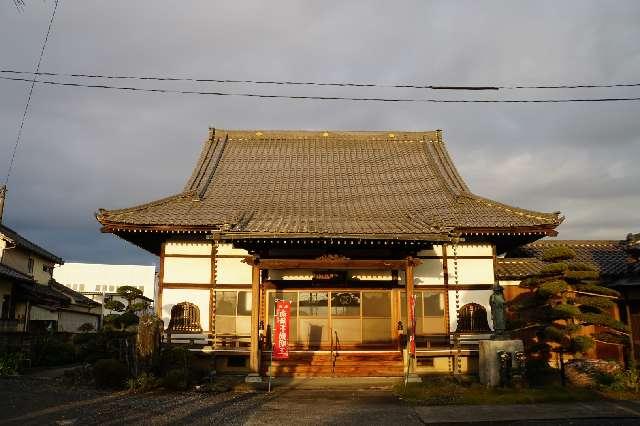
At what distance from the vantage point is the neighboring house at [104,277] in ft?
170

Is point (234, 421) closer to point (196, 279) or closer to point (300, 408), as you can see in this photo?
point (300, 408)

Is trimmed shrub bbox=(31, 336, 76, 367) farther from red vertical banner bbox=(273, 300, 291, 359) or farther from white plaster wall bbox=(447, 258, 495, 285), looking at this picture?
white plaster wall bbox=(447, 258, 495, 285)

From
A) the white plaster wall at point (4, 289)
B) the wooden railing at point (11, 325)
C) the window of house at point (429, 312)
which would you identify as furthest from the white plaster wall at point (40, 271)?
the window of house at point (429, 312)

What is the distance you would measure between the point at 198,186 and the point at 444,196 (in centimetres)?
882

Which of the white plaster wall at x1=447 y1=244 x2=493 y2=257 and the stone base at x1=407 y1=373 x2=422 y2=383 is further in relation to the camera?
the white plaster wall at x1=447 y1=244 x2=493 y2=257

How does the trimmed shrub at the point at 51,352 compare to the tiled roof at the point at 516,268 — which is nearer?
the tiled roof at the point at 516,268

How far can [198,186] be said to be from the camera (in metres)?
18.1

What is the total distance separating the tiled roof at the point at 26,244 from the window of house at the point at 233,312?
1601cm

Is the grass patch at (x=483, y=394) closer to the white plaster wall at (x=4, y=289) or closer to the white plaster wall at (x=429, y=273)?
the white plaster wall at (x=429, y=273)

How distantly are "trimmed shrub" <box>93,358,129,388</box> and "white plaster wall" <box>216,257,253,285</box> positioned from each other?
4.28 meters

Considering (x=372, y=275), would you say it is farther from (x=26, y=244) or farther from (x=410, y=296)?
(x=26, y=244)

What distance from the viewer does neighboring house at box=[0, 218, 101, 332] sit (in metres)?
23.7

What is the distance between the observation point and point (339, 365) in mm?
14758

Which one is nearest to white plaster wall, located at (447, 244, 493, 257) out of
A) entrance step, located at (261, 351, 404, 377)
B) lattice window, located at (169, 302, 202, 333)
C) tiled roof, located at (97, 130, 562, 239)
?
tiled roof, located at (97, 130, 562, 239)
